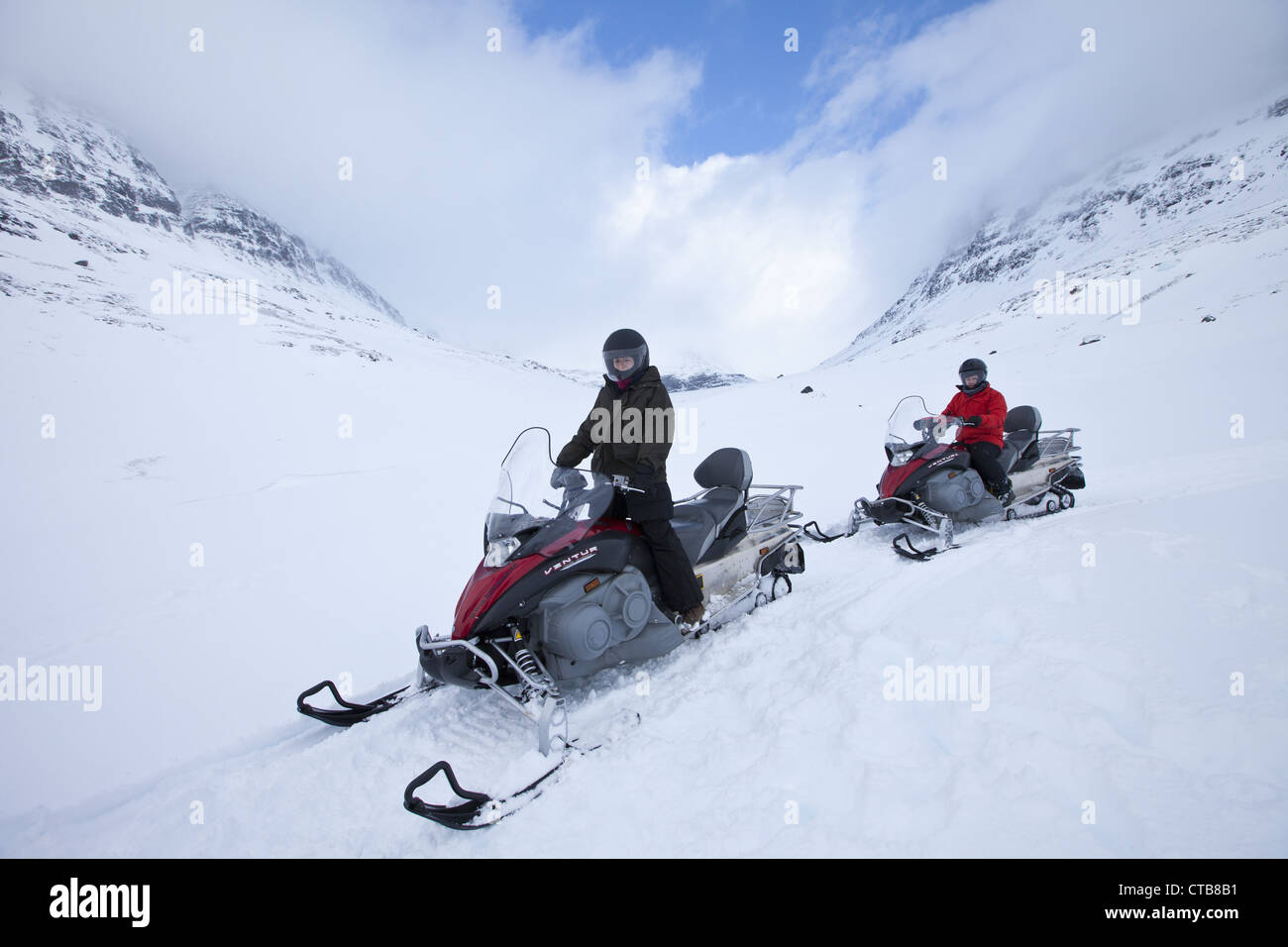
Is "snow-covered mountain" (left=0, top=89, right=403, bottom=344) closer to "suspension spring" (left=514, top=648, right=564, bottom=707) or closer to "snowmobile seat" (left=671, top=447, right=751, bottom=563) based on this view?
"snowmobile seat" (left=671, top=447, right=751, bottom=563)

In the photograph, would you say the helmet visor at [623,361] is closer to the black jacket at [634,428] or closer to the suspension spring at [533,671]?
the black jacket at [634,428]

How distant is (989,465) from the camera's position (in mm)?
5535

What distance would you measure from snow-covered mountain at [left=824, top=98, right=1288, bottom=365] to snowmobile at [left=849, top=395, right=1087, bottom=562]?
35702mm

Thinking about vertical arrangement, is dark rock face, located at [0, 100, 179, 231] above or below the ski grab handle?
above

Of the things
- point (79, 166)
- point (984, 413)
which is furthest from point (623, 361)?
point (79, 166)

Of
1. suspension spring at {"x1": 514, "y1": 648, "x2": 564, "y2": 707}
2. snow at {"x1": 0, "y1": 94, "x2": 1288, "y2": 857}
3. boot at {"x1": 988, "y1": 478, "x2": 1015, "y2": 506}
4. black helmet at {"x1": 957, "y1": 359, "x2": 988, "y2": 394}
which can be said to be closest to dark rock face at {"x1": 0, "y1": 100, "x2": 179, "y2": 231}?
snow at {"x1": 0, "y1": 94, "x2": 1288, "y2": 857}

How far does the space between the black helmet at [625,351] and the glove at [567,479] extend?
0.66 meters

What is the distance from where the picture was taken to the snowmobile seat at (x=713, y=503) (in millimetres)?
3912

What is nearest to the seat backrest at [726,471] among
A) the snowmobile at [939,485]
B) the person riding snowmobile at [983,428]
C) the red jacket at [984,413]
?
the snowmobile at [939,485]

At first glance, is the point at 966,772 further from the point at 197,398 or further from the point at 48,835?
the point at 197,398

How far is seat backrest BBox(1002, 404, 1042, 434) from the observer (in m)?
6.48

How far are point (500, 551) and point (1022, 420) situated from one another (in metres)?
6.45

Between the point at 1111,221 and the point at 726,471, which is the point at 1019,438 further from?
the point at 1111,221

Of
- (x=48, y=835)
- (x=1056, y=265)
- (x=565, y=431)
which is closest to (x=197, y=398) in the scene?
(x=565, y=431)
